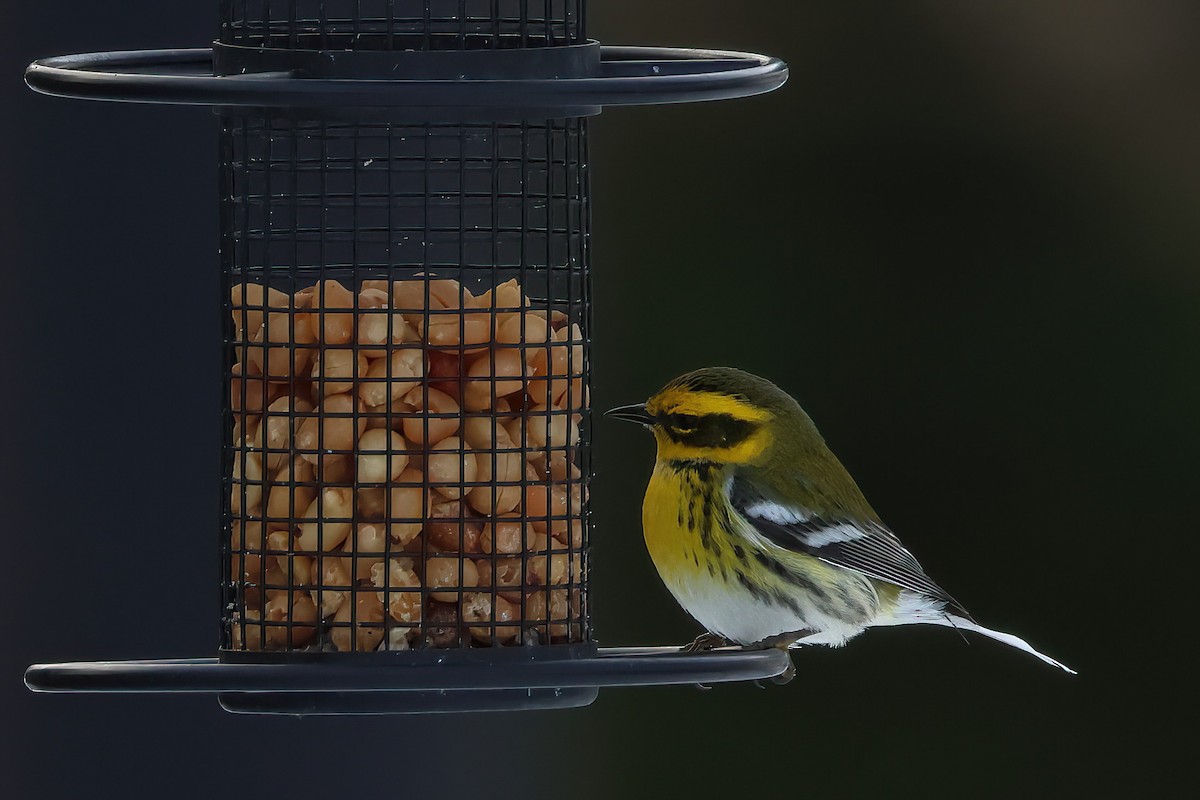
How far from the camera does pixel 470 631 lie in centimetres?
494

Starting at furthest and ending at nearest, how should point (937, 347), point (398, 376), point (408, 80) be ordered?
point (937, 347)
point (398, 376)
point (408, 80)

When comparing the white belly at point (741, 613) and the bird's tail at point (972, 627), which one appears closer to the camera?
the white belly at point (741, 613)

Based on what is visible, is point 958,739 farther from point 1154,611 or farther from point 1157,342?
point 1157,342

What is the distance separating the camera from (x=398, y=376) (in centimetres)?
486

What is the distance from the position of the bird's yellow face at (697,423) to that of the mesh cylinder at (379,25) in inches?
60.2

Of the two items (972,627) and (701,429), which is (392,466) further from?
(972,627)

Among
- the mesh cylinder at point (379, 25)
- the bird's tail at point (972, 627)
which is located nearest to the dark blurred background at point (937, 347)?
the bird's tail at point (972, 627)

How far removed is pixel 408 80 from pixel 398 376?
77cm

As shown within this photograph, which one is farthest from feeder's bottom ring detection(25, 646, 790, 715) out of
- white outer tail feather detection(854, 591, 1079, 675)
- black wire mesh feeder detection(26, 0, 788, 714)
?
white outer tail feather detection(854, 591, 1079, 675)

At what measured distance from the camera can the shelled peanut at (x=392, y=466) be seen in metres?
4.85

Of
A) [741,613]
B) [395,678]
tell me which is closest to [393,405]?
[395,678]

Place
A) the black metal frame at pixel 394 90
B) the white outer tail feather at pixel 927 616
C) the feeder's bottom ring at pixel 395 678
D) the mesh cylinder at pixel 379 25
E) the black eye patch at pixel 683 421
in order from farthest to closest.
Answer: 1. the white outer tail feather at pixel 927 616
2. the black eye patch at pixel 683 421
3. the mesh cylinder at pixel 379 25
4. the feeder's bottom ring at pixel 395 678
5. the black metal frame at pixel 394 90

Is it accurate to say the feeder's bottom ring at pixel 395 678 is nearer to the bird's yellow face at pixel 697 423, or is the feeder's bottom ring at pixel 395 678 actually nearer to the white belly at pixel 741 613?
the white belly at pixel 741 613

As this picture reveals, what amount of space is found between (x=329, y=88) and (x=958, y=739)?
26.8 feet
